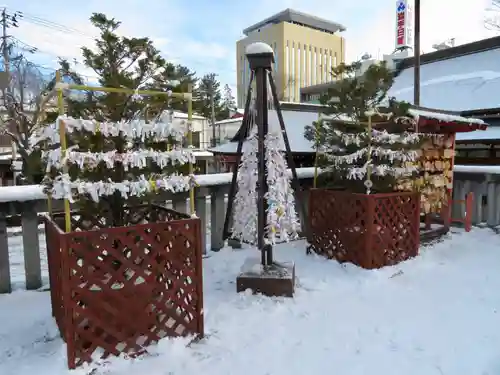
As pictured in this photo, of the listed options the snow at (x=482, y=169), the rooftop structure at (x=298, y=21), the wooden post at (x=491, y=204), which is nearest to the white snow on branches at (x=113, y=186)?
the snow at (x=482, y=169)

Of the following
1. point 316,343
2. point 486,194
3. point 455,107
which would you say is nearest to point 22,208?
point 316,343

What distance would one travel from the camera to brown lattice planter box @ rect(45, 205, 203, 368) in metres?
1.97

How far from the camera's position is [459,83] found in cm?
1180

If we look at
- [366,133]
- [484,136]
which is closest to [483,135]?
[484,136]

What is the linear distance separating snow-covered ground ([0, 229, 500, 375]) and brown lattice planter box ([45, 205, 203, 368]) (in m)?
0.11

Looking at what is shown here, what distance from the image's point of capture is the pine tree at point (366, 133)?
144 inches

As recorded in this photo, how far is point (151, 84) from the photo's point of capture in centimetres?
239

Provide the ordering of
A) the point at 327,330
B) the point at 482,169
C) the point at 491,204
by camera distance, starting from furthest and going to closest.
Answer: the point at 491,204, the point at 482,169, the point at 327,330

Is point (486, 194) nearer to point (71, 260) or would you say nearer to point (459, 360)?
point (459, 360)

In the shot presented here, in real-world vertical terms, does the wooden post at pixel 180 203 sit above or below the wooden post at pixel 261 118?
below

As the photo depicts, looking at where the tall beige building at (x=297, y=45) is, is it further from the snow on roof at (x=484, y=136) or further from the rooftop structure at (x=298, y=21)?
the snow on roof at (x=484, y=136)

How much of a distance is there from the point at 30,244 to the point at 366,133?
3.29 m

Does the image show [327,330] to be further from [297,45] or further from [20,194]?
[297,45]

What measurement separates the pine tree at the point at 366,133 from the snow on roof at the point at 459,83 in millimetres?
7640
